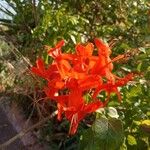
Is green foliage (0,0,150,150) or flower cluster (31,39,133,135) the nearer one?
flower cluster (31,39,133,135)

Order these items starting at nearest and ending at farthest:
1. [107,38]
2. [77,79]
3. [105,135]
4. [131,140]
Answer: [77,79] < [105,135] < [131,140] < [107,38]

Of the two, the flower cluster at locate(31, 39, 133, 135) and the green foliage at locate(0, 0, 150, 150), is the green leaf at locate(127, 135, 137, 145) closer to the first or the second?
the green foliage at locate(0, 0, 150, 150)

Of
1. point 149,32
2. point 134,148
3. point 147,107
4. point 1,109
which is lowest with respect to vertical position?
point 1,109

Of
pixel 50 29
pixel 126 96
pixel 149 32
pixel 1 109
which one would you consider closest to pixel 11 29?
pixel 1 109

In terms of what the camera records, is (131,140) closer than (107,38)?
Yes

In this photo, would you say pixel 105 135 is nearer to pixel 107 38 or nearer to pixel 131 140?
pixel 131 140

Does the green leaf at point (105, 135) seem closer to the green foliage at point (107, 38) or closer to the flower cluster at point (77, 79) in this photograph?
the green foliage at point (107, 38)

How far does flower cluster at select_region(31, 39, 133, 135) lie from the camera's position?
115 centimetres

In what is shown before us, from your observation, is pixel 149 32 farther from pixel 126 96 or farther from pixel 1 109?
pixel 1 109

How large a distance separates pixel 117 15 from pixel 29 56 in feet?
2.55

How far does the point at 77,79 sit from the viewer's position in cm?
116

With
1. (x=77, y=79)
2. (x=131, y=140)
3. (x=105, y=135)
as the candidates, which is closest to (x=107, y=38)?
(x=131, y=140)

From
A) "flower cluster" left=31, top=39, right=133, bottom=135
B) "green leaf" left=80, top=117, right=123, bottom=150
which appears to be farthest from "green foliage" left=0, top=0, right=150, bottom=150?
"flower cluster" left=31, top=39, right=133, bottom=135

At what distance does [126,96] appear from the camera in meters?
1.67
